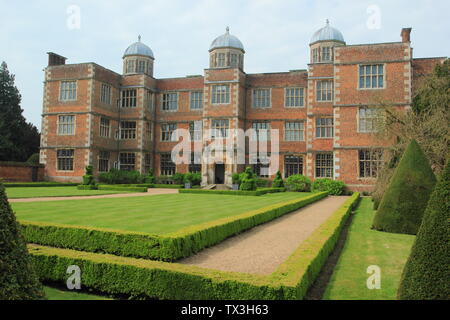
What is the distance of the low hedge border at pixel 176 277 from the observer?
4613 mm

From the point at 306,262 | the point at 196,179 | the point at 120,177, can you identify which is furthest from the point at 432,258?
the point at 120,177

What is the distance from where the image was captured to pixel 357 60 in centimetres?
2434

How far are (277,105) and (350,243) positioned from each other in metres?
22.0

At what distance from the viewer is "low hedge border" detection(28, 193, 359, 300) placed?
4613 millimetres

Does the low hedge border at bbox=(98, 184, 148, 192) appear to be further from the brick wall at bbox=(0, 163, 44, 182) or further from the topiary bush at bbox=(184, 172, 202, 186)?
the brick wall at bbox=(0, 163, 44, 182)

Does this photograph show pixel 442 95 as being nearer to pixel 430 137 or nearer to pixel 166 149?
pixel 430 137

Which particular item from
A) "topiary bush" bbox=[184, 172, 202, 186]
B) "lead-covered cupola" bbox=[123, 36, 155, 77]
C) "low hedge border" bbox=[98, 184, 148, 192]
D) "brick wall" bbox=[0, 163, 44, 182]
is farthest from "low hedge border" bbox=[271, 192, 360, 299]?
"lead-covered cupola" bbox=[123, 36, 155, 77]

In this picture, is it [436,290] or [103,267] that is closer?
[436,290]

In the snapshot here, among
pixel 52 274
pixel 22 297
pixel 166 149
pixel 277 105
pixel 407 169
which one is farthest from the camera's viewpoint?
pixel 166 149

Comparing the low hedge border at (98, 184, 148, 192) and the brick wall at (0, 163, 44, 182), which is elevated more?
the brick wall at (0, 163, 44, 182)

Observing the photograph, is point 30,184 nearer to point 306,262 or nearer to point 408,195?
point 408,195

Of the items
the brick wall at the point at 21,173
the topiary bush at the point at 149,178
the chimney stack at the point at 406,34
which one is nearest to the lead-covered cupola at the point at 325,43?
the chimney stack at the point at 406,34

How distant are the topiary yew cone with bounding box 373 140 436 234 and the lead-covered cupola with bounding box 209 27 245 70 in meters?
24.6
